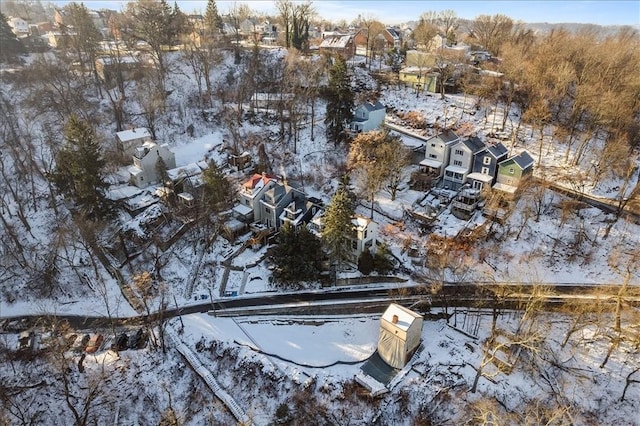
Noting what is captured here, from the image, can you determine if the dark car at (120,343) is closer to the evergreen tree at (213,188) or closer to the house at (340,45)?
the evergreen tree at (213,188)

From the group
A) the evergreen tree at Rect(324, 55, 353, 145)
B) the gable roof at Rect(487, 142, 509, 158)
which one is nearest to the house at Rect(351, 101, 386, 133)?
the evergreen tree at Rect(324, 55, 353, 145)

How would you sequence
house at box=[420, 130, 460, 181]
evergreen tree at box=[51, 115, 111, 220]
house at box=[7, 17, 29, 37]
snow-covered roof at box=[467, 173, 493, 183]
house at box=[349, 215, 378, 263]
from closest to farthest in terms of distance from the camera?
house at box=[349, 215, 378, 263] → evergreen tree at box=[51, 115, 111, 220] → snow-covered roof at box=[467, 173, 493, 183] → house at box=[420, 130, 460, 181] → house at box=[7, 17, 29, 37]

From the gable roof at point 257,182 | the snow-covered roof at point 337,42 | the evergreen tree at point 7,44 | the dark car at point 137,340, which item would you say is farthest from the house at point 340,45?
the dark car at point 137,340

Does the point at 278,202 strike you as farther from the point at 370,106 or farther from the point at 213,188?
the point at 370,106

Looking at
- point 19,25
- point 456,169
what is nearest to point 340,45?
point 456,169

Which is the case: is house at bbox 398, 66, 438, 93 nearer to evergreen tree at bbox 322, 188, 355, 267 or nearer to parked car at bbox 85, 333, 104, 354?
evergreen tree at bbox 322, 188, 355, 267
